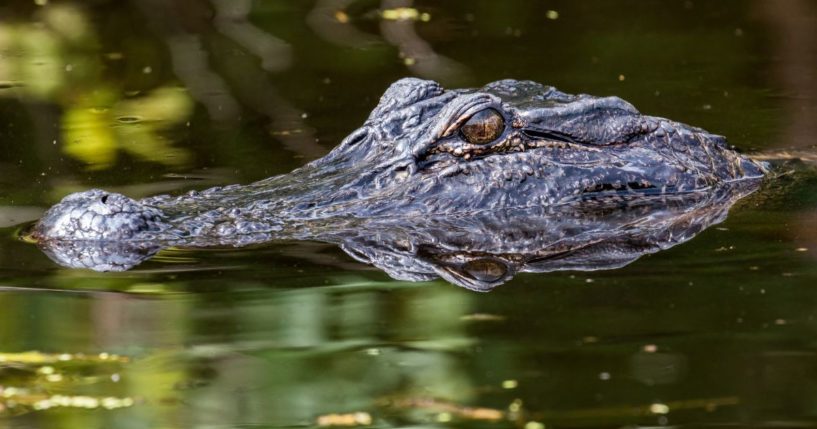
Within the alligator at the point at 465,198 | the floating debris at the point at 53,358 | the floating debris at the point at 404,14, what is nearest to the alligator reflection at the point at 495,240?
the alligator at the point at 465,198

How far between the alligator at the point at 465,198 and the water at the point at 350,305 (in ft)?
0.63

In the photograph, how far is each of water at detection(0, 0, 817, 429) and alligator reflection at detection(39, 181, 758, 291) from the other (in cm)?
12

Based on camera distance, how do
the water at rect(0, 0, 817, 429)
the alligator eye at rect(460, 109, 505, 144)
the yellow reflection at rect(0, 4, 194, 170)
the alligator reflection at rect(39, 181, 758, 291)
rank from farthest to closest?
the yellow reflection at rect(0, 4, 194, 170) < the alligator eye at rect(460, 109, 505, 144) < the alligator reflection at rect(39, 181, 758, 291) < the water at rect(0, 0, 817, 429)

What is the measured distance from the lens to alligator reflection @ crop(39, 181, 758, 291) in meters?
6.31

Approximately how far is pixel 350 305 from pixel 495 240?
111 cm

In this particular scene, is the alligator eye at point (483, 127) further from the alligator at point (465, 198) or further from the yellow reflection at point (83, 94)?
the yellow reflection at point (83, 94)

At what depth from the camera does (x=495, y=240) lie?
6707 mm

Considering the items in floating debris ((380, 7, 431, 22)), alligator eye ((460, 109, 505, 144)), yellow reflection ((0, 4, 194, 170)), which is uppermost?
floating debris ((380, 7, 431, 22))

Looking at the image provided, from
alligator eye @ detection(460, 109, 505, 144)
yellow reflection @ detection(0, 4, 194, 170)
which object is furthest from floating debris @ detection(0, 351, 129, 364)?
yellow reflection @ detection(0, 4, 194, 170)

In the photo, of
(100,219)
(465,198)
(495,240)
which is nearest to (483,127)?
(465,198)

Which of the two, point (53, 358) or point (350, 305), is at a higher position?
point (350, 305)

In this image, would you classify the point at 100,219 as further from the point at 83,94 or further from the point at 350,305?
the point at 83,94

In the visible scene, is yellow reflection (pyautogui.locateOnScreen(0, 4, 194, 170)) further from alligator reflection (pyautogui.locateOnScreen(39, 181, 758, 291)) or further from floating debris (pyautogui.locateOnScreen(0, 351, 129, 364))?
floating debris (pyautogui.locateOnScreen(0, 351, 129, 364))

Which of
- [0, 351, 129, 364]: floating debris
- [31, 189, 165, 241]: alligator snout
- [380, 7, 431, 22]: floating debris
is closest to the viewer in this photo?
[0, 351, 129, 364]: floating debris
